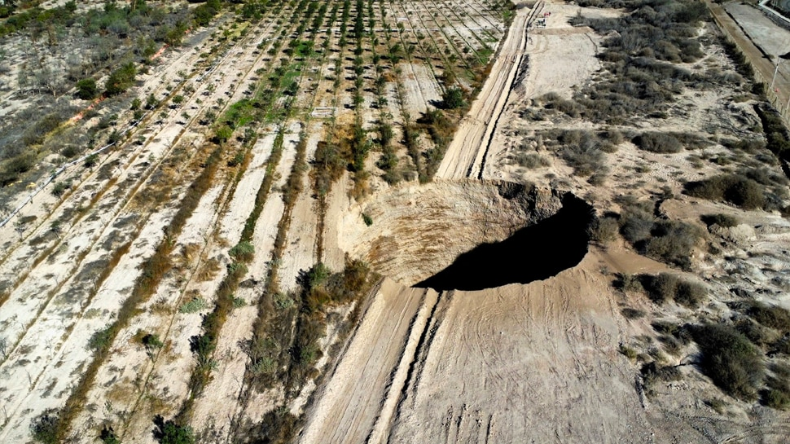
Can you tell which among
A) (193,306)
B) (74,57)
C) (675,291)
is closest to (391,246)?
(193,306)

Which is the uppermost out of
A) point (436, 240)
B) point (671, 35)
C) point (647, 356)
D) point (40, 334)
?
point (671, 35)

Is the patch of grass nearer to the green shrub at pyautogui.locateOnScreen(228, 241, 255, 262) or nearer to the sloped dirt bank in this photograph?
the sloped dirt bank

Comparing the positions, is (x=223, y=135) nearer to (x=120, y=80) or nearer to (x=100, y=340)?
(x=120, y=80)

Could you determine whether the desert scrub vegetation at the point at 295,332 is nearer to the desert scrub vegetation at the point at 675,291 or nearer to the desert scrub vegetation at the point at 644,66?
the desert scrub vegetation at the point at 675,291

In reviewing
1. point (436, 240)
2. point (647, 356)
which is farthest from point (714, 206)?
point (436, 240)

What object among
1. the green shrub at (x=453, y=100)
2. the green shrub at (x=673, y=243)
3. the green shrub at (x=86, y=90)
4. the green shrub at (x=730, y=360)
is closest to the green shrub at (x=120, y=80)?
the green shrub at (x=86, y=90)

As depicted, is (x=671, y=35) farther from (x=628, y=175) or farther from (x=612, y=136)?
(x=628, y=175)

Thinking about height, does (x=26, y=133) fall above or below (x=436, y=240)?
above
